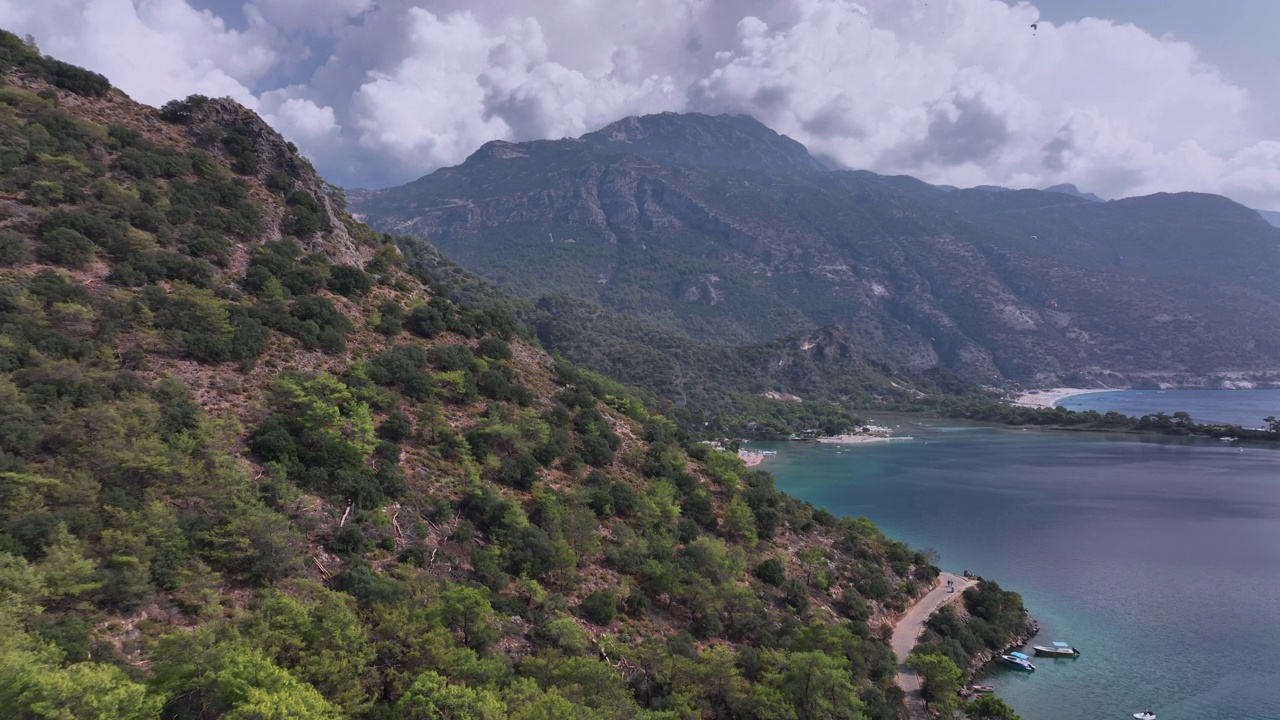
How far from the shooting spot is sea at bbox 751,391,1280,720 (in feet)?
126

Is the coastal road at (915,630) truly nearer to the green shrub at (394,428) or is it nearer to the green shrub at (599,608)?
the green shrub at (599,608)

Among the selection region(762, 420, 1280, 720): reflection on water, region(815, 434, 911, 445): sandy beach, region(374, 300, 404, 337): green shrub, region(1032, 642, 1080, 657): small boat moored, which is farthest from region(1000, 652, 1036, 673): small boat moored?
region(815, 434, 911, 445): sandy beach

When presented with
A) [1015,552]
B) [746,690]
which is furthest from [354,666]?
[1015,552]

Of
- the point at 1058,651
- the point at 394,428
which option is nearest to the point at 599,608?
the point at 394,428

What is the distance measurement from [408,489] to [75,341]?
50.8ft

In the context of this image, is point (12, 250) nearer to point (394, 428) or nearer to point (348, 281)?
point (348, 281)

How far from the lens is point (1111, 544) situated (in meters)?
65.7

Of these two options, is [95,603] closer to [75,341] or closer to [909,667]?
[75,341]

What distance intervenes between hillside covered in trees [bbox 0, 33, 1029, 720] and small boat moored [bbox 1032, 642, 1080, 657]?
8.75m

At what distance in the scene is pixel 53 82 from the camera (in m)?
42.6

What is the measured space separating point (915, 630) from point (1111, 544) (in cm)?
4004

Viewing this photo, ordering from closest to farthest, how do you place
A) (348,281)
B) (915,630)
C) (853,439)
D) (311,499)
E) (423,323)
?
1. (311,499)
2. (915,630)
3. (348,281)
4. (423,323)
5. (853,439)

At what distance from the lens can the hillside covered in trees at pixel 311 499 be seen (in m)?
17.9

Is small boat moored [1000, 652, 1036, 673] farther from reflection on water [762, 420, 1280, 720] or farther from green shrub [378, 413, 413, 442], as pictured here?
green shrub [378, 413, 413, 442]
